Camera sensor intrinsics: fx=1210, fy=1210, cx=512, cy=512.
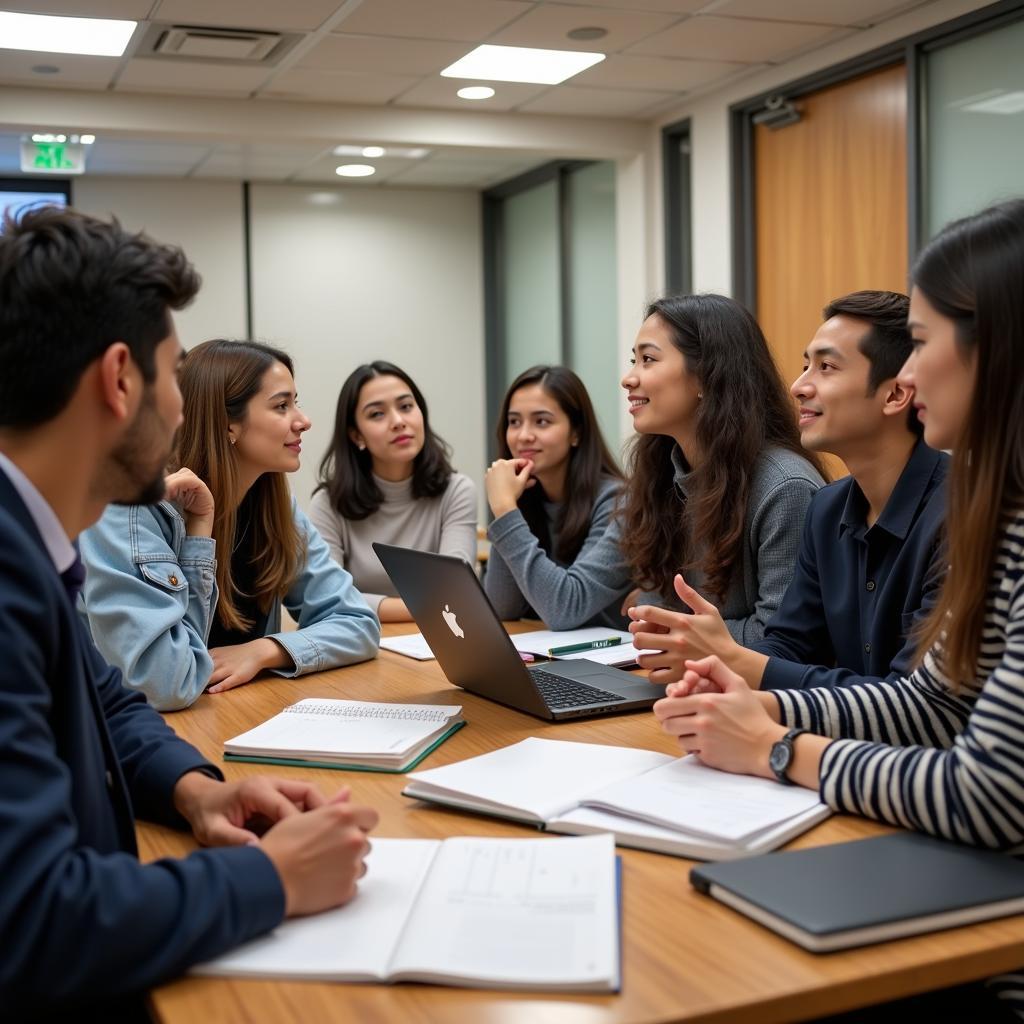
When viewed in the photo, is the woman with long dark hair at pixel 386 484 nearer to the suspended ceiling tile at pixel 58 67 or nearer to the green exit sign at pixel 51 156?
the suspended ceiling tile at pixel 58 67

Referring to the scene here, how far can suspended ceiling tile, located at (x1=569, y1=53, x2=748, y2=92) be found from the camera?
5.05 metres

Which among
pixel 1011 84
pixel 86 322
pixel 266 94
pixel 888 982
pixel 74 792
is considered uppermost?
pixel 266 94

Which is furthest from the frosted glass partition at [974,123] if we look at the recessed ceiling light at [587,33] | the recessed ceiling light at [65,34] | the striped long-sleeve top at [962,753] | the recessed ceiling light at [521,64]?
the striped long-sleeve top at [962,753]

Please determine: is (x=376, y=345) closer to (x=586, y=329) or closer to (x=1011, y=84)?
(x=586, y=329)

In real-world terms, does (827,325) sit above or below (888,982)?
above

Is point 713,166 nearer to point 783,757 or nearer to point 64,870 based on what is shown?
point 783,757

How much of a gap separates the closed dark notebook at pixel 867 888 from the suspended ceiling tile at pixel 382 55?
4095 mm

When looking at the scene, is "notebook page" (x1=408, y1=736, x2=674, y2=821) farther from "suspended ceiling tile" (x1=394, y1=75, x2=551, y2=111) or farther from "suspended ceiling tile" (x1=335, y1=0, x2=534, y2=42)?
"suspended ceiling tile" (x1=394, y1=75, x2=551, y2=111)

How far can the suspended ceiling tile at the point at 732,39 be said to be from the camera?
179 inches

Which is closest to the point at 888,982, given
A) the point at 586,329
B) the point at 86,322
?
the point at 86,322

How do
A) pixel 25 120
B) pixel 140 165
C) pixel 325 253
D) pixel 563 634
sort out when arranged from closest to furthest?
1. pixel 563 634
2. pixel 25 120
3. pixel 140 165
4. pixel 325 253

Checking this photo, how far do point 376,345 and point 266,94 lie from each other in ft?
8.86

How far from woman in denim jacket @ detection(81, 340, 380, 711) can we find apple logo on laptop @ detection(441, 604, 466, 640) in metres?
0.40

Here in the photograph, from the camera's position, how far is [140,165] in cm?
696
